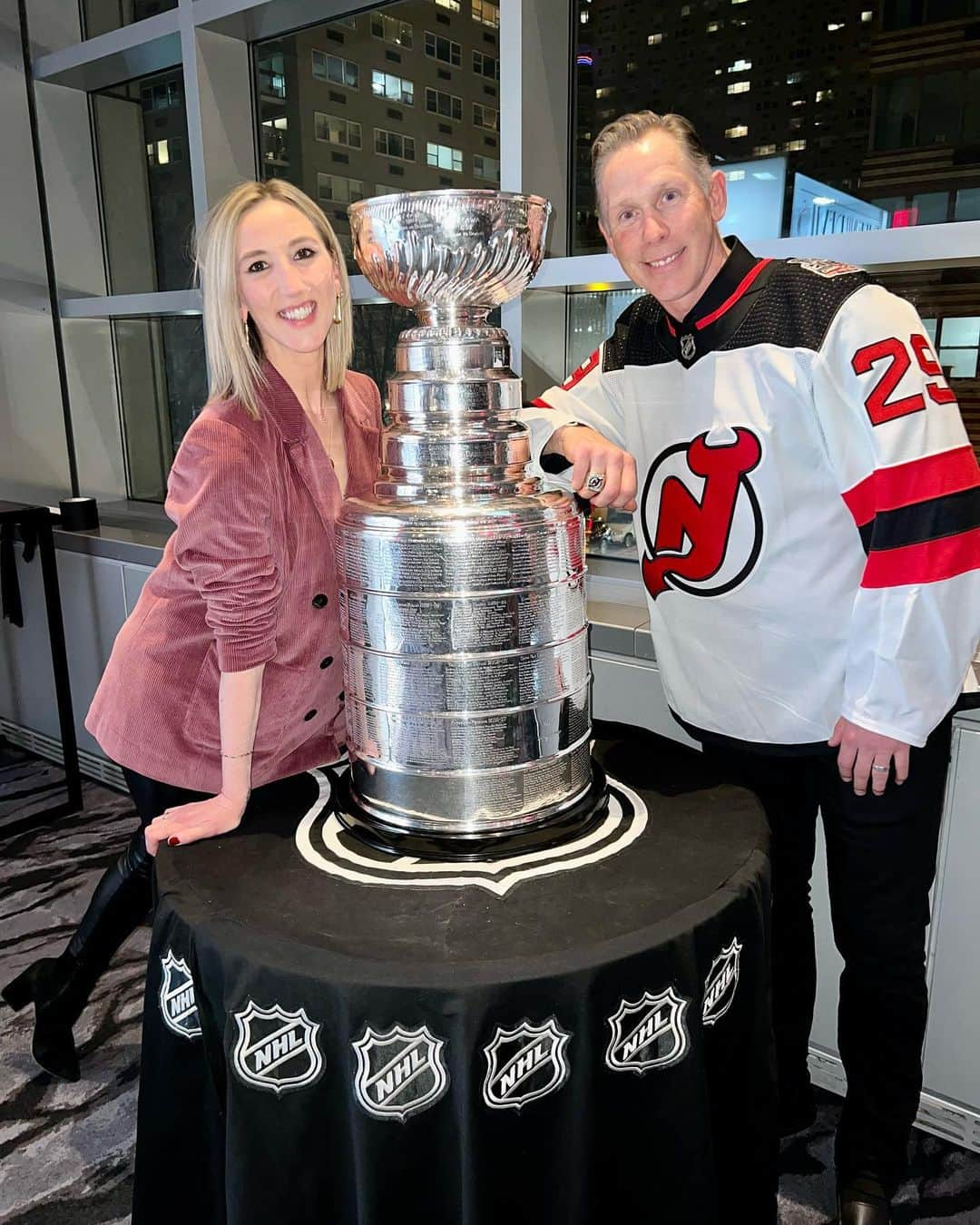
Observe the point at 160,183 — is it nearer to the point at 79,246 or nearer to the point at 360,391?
the point at 79,246

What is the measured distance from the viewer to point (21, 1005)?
1.87 m

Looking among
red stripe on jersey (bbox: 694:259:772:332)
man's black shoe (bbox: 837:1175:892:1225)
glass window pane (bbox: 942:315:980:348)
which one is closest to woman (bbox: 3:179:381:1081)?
red stripe on jersey (bbox: 694:259:772:332)

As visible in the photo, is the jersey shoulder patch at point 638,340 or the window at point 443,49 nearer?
the jersey shoulder patch at point 638,340

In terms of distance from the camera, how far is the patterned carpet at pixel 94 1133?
1.42 metres

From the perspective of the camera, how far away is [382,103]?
7.99ft

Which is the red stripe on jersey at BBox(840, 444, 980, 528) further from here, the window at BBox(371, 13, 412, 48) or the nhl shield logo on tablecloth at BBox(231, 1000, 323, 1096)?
the window at BBox(371, 13, 412, 48)

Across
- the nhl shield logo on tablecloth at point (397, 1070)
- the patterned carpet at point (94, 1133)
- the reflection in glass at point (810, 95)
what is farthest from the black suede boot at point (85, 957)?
the reflection in glass at point (810, 95)

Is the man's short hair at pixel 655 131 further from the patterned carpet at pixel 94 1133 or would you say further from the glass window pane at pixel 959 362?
the patterned carpet at pixel 94 1133

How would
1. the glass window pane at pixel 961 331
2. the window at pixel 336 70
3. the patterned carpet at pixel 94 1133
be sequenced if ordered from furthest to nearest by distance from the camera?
the window at pixel 336 70 < the glass window pane at pixel 961 331 < the patterned carpet at pixel 94 1133

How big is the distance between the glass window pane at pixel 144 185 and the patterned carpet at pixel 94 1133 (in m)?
1.95

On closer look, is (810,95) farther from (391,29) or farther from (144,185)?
(144,185)

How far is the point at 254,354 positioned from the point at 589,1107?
0.89 metres

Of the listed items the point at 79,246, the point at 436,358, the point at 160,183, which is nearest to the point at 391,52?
the point at 160,183

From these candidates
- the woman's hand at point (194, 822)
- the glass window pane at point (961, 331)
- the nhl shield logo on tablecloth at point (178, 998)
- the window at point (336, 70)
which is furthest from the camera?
the window at point (336, 70)
